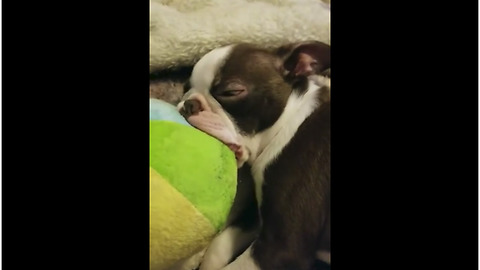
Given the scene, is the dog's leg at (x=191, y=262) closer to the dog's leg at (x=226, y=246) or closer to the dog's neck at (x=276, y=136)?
the dog's leg at (x=226, y=246)

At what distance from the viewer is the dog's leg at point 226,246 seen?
1.20m

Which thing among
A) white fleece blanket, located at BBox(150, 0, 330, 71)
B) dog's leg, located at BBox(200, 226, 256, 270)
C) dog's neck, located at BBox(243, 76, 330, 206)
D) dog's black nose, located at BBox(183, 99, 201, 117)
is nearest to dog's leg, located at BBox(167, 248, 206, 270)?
dog's leg, located at BBox(200, 226, 256, 270)

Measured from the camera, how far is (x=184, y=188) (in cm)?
111

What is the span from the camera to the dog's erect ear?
1213 mm

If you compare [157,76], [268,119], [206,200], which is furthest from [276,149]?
[157,76]

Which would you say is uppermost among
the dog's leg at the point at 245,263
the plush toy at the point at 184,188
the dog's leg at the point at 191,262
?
the plush toy at the point at 184,188

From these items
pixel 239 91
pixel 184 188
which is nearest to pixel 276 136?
pixel 239 91

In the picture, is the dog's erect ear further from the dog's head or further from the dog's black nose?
the dog's black nose

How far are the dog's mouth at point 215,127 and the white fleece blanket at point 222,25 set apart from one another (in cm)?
12

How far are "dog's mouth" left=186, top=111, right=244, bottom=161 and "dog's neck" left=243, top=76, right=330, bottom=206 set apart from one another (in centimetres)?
3

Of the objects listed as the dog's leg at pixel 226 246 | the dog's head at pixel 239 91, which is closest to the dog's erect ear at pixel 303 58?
the dog's head at pixel 239 91

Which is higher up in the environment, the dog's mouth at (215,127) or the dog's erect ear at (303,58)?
the dog's erect ear at (303,58)

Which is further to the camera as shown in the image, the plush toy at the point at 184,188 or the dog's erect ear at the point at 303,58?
the dog's erect ear at the point at 303,58

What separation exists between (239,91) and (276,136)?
120 millimetres
